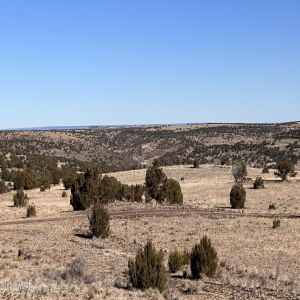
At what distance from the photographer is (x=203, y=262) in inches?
546

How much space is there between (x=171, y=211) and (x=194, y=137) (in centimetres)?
11253

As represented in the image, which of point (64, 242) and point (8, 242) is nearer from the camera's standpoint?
point (8, 242)

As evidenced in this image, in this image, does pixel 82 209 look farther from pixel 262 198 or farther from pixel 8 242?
pixel 262 198

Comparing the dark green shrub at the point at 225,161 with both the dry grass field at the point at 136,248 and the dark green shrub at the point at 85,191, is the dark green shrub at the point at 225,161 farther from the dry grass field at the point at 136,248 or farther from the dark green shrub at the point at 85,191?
the dark green shrub at the point at 85,191

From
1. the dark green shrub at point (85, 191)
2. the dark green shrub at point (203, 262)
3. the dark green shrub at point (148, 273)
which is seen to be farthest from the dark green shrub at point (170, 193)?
the dark green shrub at point (148, 273)

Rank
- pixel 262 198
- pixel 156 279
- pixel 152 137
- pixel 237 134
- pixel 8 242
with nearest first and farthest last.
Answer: pixel 156 279 → pixel 8 242 → pixel 262 198 → pixel 237 134 → pixel 152 137

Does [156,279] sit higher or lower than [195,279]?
higher

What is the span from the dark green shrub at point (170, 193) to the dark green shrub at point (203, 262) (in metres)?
22.2

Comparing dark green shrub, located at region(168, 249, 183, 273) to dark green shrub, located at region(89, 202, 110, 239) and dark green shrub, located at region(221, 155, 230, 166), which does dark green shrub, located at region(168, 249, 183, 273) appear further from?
dark green shrub, located at region(221, 155, 230, 166)

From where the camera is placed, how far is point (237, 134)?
13662 cm

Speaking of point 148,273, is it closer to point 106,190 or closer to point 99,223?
point 99,223

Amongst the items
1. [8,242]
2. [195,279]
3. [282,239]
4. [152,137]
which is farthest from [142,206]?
[152,137]

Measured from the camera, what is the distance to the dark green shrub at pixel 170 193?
36.6 metres

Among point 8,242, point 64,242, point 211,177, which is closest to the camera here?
point 8,242
